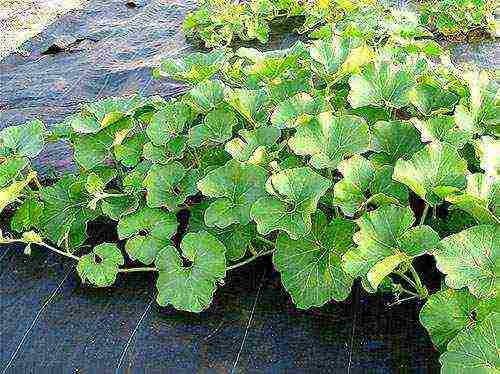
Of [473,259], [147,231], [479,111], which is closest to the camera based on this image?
[473,259]

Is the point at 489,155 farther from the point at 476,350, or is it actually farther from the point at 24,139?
the point at 24,139

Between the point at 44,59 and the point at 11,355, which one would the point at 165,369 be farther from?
the point at 44,59

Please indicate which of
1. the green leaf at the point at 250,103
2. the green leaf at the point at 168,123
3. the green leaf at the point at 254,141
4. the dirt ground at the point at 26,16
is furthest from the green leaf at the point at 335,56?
the dirt ground at the point at 26,16

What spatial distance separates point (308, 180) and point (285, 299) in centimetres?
45

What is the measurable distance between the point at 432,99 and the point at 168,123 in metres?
0.94

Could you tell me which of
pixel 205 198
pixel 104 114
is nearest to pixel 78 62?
pixel 104 114

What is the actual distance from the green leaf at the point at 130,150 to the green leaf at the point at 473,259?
123 cm

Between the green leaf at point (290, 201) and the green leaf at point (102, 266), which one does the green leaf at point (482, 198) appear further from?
the green leaf at point (102, 266)

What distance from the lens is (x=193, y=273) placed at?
6.68 ft

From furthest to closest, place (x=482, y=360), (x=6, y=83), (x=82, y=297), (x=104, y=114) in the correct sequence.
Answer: (x=6, y=83) → (x=104, y=114) → (x=82, y=297) → (x=482, y=360)

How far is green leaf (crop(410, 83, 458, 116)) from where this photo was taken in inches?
86.4

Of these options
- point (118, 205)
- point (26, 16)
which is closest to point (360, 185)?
point (118, 205)

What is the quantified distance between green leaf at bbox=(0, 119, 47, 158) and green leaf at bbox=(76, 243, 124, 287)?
1.73 ft

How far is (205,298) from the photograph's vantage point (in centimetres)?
200
